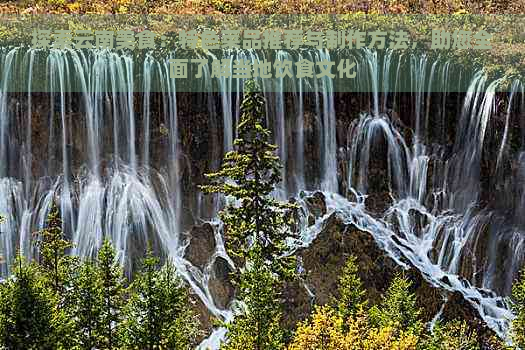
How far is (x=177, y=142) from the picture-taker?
28578 millimetres

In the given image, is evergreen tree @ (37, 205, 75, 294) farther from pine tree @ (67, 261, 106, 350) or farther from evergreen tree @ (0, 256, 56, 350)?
evergreen tree @ (0, 256, 56, 350)

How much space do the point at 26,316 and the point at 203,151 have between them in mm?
14239

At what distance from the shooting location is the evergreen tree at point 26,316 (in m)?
15.0

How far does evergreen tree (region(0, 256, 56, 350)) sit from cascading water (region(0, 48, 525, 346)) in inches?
485

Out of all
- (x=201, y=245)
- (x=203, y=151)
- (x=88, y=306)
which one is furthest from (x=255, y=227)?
(x=203, y=151)

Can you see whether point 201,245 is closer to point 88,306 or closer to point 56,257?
point 56,257

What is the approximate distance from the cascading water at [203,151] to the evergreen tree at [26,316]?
1231cm

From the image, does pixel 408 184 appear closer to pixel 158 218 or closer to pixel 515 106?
pixel 515 106

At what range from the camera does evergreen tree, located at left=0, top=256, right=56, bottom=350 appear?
15.0m

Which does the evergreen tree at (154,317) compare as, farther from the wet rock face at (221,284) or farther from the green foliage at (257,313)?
the wet rock face at (221,284)

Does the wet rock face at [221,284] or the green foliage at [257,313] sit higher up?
the green foliage at [257,313]

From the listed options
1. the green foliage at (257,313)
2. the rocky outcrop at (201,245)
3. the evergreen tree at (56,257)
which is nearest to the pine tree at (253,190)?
the green foliage at (257,313)

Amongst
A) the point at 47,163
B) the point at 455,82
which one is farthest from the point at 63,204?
the point at 455,82

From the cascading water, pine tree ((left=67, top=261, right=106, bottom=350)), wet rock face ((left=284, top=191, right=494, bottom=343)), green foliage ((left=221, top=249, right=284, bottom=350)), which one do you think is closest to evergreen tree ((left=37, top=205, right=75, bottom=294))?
pine tree ((left=67, top=261, right=106, bottom=350))
